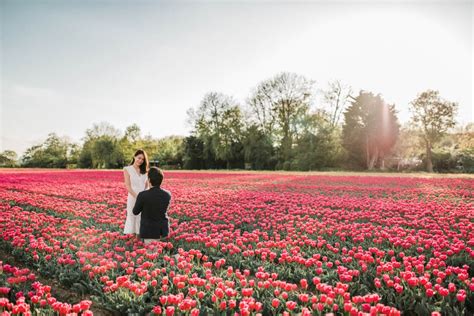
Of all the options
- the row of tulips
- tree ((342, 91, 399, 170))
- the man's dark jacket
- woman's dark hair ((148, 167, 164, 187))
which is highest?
tree ((342, 91, 399, 170))

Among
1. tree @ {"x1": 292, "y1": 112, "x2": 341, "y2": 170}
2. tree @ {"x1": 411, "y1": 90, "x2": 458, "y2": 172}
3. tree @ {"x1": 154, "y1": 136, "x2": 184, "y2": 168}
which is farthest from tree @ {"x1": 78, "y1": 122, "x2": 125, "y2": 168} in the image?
tree @ {"x1": 411, "y1": 90, "x2": 458, "y2": 172}

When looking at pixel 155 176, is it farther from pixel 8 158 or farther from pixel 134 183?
pixel 8 158

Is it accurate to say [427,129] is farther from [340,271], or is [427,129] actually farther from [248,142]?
[340,271]

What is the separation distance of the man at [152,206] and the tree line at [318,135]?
1648 inches

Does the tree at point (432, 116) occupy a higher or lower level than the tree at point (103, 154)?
higher

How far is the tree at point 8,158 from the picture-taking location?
6176cm

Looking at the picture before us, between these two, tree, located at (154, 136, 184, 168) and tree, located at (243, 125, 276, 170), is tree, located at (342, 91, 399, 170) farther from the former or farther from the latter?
tree, located at (154, 136, 184, 168)

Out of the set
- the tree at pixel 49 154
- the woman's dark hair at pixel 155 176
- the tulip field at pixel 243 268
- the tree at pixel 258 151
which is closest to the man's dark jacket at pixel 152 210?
the woman's dark hair at pixel 155 176

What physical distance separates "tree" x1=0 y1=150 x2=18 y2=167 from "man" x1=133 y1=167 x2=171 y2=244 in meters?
68.2

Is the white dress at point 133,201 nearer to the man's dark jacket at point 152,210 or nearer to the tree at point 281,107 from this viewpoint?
the man's dark jacket at point 152,210

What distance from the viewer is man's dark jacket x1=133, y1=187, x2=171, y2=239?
6.07 meters

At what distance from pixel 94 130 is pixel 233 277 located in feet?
273

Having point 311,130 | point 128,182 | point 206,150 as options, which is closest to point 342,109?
point 311,130

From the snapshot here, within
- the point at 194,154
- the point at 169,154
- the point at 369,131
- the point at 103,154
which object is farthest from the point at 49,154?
the point at 369,131
